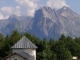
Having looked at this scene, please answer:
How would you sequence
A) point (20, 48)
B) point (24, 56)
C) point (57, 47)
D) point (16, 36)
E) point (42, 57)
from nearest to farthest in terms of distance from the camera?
point (24, 56) < point (20, 48) < point (42, 57) < point (57, 47) < point (16, 36)

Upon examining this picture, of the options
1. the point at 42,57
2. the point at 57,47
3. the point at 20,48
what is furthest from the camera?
the point at 57,47

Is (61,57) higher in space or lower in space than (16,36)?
lower

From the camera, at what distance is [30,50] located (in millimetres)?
77375

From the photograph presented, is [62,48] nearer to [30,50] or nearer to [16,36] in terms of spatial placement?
[30,50]

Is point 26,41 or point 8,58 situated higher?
point 26,41

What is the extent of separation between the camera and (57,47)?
8988cm

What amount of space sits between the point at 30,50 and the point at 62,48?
574 inches

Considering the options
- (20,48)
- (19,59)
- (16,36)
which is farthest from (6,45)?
(19,59)

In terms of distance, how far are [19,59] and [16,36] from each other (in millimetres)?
30521

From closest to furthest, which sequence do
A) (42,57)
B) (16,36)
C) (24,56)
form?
(24,56) → (42,57) → (16,36)

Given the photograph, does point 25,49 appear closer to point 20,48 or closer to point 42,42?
point 20,48

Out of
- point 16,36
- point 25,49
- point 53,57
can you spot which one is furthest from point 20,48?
point 16,36

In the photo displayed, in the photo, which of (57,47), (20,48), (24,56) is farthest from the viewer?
(57,47)

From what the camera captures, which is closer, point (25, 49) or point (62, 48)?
point (25, 49)
